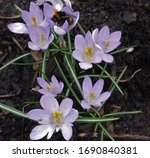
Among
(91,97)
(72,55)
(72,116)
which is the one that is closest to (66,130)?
(72,116)

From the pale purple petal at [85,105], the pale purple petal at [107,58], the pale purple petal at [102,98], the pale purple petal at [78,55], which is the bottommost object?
the pale purple petal at [85,105]

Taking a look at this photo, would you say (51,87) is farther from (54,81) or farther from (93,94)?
(93,94)

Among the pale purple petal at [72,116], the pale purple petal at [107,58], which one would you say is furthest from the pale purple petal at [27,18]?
the pale purple petal at [72,116]

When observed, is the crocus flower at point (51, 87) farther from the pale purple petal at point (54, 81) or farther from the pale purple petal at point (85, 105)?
the pale purple petal at point (85, 105)

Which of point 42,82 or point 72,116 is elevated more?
point 42,82

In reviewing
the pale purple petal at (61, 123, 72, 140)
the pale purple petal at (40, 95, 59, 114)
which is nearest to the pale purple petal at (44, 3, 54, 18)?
the pale purple petal at (40, 95, 59, 114)

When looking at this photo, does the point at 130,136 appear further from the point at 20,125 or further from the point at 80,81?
the point at 20,125
